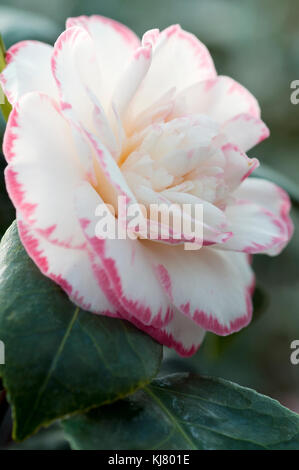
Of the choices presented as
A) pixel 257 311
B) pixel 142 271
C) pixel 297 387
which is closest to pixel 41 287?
pixel 142 271

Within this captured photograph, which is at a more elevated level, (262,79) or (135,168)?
(135,168)

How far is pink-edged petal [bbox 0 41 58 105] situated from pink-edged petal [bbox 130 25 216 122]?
0.08 meters

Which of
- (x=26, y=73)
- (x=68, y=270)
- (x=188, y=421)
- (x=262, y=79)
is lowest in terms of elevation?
(x=262, y=79)

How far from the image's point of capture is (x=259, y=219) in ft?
1.98

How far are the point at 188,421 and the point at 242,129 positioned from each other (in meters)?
0.28

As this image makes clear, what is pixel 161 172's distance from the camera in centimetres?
52

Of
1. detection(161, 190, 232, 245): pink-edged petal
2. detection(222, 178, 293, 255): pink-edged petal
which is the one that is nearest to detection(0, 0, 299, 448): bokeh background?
detection(222, 178, 293, 255): pink-edged petal

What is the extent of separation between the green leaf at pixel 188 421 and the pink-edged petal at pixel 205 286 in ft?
0.22

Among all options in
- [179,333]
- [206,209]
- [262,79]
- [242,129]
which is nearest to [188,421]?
[179,333]

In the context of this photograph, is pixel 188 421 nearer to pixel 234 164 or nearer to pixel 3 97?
pixel 234 164

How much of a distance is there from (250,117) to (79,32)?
0.18 m

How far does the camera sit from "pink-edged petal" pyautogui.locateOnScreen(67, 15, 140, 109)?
1.87 feet
